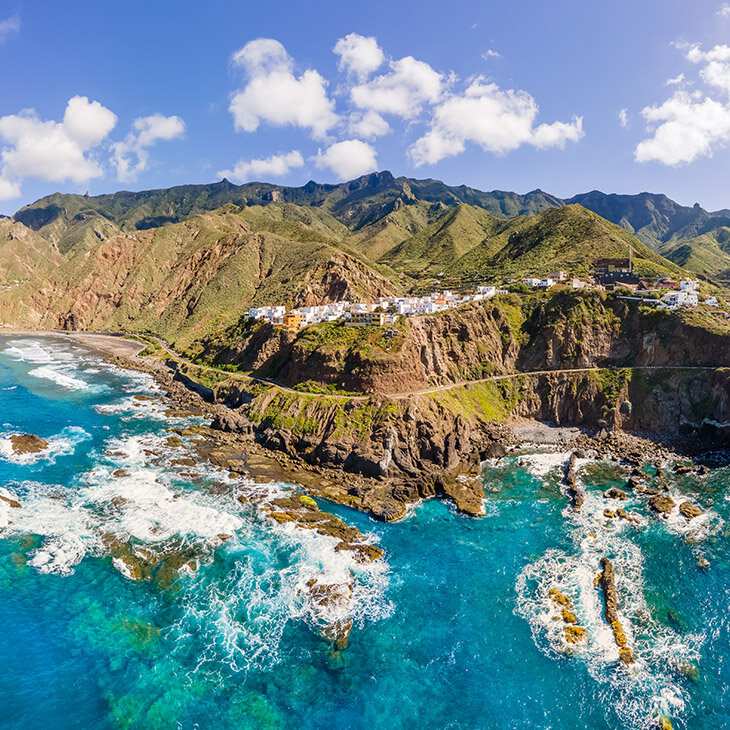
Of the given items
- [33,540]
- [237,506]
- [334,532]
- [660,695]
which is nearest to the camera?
[660,695]

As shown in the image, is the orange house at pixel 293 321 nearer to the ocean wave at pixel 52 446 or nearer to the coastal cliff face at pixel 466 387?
the coastal cliff face at pixel 466 387

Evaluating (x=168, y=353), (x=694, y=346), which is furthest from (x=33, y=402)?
(x=694, y=346)

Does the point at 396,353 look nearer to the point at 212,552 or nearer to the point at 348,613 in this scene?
the point at 212,552

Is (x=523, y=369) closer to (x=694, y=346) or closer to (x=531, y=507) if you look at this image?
(x=694, y=346)

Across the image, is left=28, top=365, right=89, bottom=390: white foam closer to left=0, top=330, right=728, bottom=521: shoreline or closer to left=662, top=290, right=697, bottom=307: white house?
left=0, top=330, right=728, bottom=521: shoreline

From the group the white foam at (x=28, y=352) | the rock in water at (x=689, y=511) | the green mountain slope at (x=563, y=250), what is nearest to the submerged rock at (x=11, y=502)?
the rock in water at (x=689, y=511)

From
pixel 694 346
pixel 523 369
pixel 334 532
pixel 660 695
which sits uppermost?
pixel 694 346
